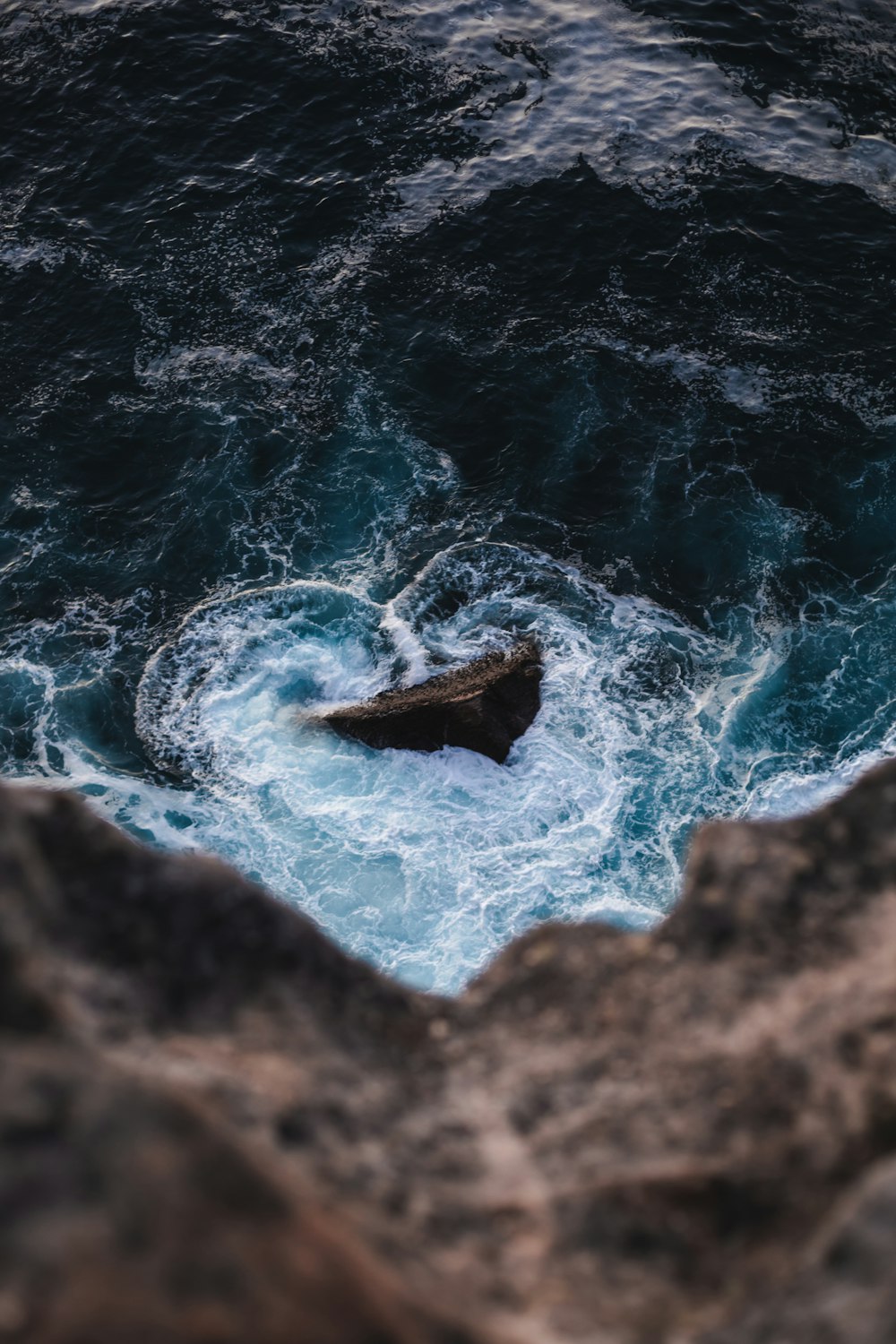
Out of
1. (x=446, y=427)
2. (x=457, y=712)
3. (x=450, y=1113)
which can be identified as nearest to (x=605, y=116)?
(x=446, y=427)

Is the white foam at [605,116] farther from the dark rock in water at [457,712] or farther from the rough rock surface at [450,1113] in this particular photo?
the rough rock surface at [450,1113]

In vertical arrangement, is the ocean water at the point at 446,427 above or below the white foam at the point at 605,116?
below

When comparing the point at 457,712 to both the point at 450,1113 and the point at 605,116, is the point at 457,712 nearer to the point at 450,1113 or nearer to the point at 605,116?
the point at 450,1113

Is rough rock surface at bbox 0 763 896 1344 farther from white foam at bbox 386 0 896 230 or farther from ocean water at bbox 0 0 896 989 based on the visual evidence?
white foam at bbox 386 0 896 230

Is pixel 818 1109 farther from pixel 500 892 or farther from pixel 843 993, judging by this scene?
pixel 500 892

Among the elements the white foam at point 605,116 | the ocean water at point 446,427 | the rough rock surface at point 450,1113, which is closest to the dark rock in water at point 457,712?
the ocean water at point 446,427
